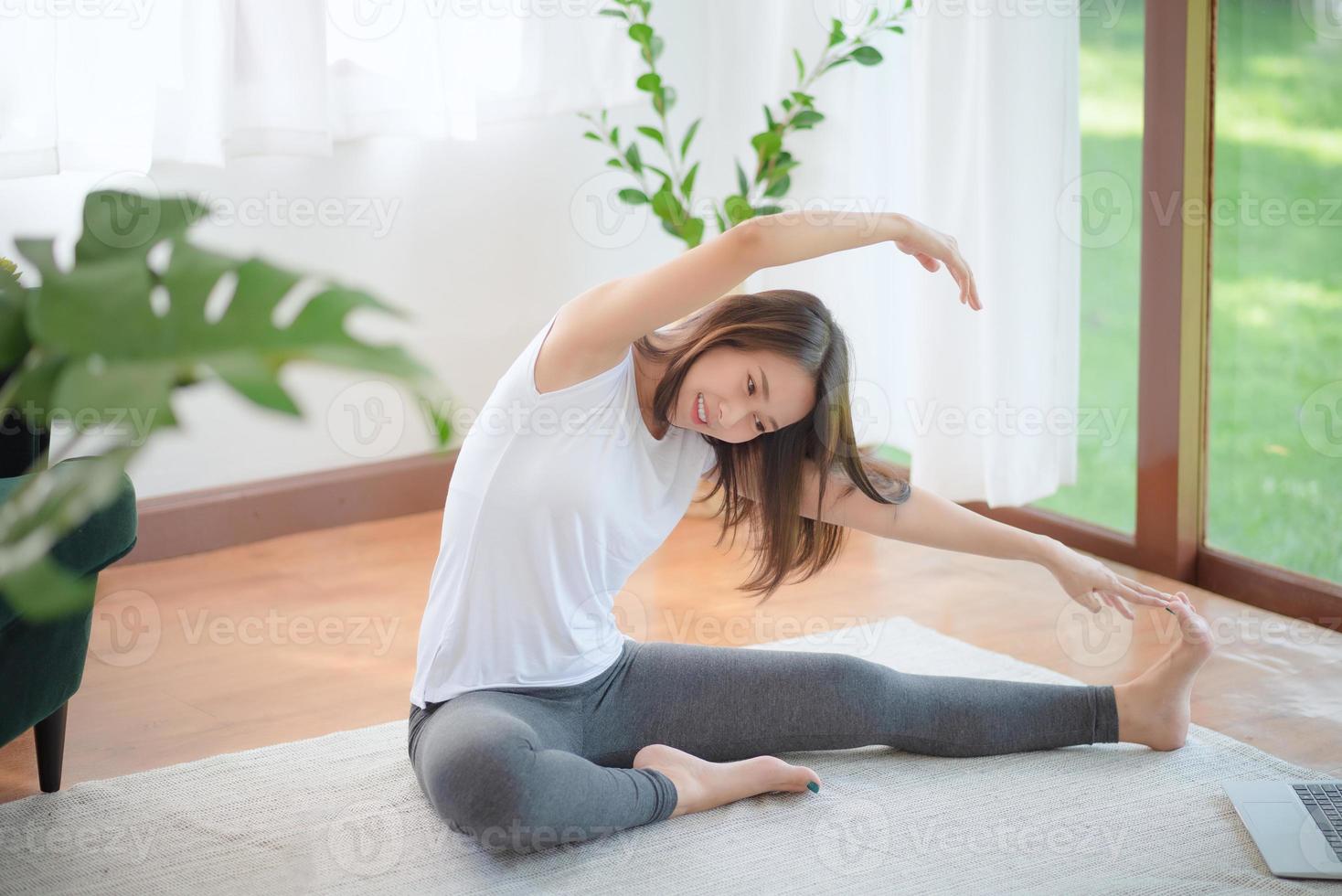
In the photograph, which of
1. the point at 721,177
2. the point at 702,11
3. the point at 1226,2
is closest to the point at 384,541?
the point at 721,177

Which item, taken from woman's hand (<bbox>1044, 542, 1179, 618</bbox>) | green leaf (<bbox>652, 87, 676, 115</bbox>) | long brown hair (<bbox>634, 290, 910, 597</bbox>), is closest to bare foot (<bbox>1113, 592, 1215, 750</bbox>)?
woman's hand (<bbox>1044, 542, 1179, 618</bbox>)

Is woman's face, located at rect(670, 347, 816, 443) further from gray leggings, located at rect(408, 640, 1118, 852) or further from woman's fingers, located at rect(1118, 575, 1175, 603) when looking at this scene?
woman's fingers, located at rect(1118, 575, 1175, 603)

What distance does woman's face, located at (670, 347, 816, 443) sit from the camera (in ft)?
4.65

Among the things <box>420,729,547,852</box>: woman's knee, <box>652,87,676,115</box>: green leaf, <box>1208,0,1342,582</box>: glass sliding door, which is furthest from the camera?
<box>652,87,676,115</box>: green leaf

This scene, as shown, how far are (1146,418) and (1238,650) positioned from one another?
1.70 ft

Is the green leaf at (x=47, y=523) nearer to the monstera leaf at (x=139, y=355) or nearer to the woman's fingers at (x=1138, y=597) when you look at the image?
the monstera leaf at (x=139, y=355)

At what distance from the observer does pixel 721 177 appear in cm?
324

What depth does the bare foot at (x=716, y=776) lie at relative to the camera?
1.50 meters

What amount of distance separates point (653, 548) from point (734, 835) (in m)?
0.34

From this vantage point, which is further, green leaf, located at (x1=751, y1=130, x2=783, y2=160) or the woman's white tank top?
green leaf, located at (x1=751, y1=130, x2=783, y2=160)

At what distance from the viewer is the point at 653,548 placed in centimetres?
159

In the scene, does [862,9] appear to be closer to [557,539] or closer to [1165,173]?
[1165,173]

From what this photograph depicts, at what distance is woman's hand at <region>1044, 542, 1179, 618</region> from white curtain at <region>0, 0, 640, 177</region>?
1.68 meters

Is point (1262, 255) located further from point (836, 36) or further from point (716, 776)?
Result: point (716, 776)
